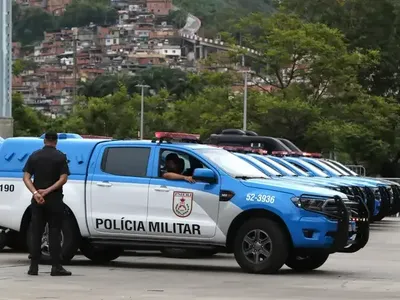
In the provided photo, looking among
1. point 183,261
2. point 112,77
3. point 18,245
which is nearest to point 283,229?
point 183,261

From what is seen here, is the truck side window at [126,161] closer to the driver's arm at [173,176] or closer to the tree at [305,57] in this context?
the driver's arm at [173,176]

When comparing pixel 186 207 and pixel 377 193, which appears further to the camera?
pixel 377 193

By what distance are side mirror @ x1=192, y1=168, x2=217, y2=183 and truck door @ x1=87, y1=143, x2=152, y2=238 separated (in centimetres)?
75

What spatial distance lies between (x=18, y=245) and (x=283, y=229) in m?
5.35

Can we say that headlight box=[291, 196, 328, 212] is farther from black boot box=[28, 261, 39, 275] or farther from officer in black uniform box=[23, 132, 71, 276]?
black boot box=[28, 261, 39, 275]

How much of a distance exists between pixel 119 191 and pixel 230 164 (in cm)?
152

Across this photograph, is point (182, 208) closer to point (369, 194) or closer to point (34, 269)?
point (34, 269)

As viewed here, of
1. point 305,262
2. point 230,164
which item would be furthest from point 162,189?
point 305,262

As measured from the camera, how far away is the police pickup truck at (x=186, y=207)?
16172 millimetres

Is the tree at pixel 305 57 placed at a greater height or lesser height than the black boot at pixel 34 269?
greater

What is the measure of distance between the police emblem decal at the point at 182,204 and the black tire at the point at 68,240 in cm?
147

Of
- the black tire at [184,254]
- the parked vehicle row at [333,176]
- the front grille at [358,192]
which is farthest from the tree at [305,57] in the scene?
the black tire at [184,254]

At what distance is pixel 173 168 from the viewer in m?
17.1

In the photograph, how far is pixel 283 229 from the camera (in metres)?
16.2
